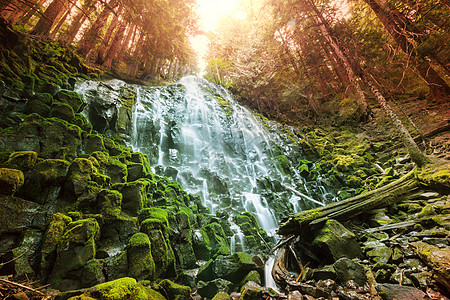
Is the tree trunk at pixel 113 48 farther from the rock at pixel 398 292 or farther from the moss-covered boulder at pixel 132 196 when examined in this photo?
the rock at pixel 398 292

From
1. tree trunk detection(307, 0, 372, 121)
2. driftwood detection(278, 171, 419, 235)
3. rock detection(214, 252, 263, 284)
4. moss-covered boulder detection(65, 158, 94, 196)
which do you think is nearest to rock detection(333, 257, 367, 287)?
driftwood detection(278, 171, 419, 235)

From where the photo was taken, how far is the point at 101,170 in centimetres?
596

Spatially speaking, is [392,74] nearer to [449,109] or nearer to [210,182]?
[449,109]

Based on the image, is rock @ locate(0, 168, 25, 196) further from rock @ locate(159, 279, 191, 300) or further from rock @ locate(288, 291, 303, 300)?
rock @ locate(288, 291, 303, 300)

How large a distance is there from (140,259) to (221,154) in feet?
32.9

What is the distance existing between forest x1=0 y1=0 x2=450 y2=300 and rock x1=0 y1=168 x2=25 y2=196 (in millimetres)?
31

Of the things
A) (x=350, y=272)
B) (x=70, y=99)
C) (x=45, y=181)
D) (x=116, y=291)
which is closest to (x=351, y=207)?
(x=350, y=272)

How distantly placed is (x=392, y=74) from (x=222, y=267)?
63.7ft

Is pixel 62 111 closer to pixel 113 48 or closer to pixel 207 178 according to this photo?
pixel 207 178

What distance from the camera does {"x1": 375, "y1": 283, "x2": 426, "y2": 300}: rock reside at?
322cm

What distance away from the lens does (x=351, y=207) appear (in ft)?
21.4

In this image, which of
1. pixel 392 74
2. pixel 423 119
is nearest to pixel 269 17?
pixel 392 74

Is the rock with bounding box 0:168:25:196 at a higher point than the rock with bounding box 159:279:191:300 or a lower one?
higher

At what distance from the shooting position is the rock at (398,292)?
10.6 ft
